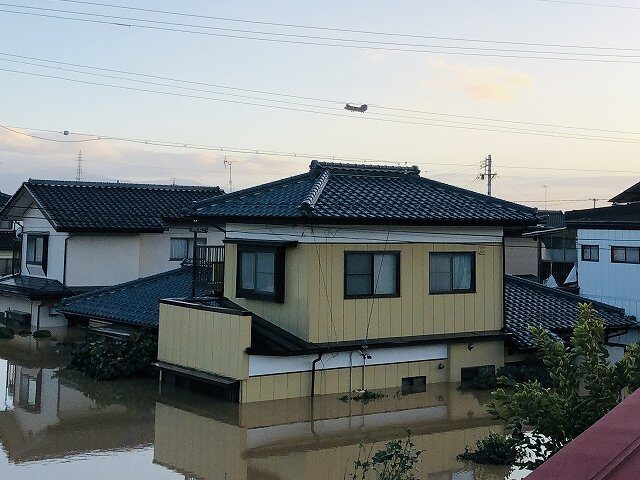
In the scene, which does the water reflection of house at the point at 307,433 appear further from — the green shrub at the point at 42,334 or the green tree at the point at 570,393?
the green shrub at the point at 42,334

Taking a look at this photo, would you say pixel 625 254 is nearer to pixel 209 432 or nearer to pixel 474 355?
pixel 474 355

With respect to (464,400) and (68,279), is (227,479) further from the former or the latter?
(68,279)

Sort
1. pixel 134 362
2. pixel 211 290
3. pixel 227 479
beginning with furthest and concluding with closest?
pixel 211 290, pixel 134 362, pixel 227 479

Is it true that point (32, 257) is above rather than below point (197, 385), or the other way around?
above

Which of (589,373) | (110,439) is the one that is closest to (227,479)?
(110,439)

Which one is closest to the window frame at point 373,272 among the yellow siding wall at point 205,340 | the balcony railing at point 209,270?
the yellow siding wall at point 205,340

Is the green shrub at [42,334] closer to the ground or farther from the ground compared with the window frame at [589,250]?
closer to the ground
